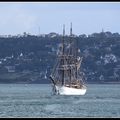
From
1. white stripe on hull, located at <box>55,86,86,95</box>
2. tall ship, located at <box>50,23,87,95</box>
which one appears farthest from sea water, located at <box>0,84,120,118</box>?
tall ship, located at <box>50,23,87,95</box>

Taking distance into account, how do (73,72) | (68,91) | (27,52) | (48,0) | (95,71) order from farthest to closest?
(27,52)
(95,71)
(73,72)
(68,91)
(48,0)

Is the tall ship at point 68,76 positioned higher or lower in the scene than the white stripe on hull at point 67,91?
higher

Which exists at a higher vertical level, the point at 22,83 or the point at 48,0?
the point at 48,0

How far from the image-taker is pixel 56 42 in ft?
650

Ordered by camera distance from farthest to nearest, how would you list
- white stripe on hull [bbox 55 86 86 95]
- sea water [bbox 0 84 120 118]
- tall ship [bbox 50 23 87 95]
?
1. tall ship [bbox 50 23 87 95]
2. white stripe on hull [bbox 55 86 86 95]
3. sea water [bbox 0 84 120 118]

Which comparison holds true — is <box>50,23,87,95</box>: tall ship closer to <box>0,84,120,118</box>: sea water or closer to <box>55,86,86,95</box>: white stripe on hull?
<box>55,86,86,95</box>: white stripe on hull

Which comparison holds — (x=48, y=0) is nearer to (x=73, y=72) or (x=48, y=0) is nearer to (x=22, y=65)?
(x=73, y=72)

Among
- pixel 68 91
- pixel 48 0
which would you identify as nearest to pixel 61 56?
pixel 68 91

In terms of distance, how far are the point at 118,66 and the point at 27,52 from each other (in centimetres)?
2442

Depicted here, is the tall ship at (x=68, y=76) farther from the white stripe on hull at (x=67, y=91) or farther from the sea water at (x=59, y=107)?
the sea water at (x=59, y=107)

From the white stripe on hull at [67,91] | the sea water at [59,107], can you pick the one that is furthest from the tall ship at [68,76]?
the sea water at [59,107]

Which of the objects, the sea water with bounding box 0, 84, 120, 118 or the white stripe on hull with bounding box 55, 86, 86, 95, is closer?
the sea water with bounding box 0, 84, 120, 118

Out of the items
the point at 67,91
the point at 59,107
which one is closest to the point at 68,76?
the point at 67,91

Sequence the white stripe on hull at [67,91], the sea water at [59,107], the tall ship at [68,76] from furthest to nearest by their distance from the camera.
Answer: the tall ship at [68,76]
the white stripe on hull at [67,91]
the sea water at [59,107]
